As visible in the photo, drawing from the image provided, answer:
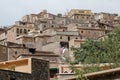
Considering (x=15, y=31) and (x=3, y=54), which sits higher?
(x=15, y=31)

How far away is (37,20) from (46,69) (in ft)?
277

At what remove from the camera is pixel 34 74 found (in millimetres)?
31031

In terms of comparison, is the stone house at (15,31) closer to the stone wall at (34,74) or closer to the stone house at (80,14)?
the stone house at (80,14)

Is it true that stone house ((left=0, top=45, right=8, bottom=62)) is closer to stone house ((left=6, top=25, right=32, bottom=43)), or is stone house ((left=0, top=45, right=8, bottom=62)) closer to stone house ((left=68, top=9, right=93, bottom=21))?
stone house ((left=6, top=25, right=32, bottom=43))

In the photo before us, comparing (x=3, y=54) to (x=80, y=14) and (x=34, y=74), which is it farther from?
(x=80, y=14)

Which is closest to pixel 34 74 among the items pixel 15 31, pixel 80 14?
pixel 15 31

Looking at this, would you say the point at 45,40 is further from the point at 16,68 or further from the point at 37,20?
the point at 16,68

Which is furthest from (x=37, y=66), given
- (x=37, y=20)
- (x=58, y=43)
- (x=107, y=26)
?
(x=37, y=20)

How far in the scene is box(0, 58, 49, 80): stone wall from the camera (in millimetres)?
27128

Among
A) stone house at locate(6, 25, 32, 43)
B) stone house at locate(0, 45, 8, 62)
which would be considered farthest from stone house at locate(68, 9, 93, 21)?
stone house at locate(0, 45, 8, 62)

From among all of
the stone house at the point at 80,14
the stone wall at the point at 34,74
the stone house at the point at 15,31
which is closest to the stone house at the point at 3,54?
the stone wall at the point at 34,74

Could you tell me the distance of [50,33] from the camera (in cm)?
8869

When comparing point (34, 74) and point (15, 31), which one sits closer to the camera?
point (34, 74)

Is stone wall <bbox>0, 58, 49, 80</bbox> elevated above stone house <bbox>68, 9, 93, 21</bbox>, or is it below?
below
